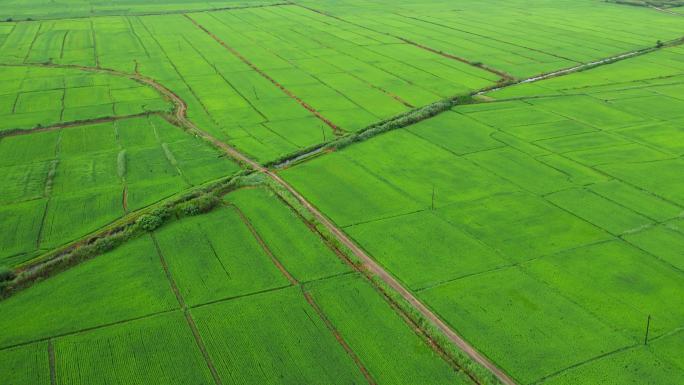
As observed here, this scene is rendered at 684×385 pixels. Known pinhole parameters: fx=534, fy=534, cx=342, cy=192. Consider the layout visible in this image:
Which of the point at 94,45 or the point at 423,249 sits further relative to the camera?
the point at 94,45

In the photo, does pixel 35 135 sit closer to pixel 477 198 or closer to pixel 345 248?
pixel 345 248

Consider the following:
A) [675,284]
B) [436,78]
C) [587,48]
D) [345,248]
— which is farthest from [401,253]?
[587,48]

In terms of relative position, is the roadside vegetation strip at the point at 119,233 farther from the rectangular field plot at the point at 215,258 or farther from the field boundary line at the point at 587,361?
the field boundary line at the point at 587,361

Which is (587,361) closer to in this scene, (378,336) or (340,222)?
(378,336)

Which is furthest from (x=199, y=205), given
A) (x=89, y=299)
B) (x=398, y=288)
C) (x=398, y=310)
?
(x=398, y=310)

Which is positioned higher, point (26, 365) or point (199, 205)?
point (199, 205)

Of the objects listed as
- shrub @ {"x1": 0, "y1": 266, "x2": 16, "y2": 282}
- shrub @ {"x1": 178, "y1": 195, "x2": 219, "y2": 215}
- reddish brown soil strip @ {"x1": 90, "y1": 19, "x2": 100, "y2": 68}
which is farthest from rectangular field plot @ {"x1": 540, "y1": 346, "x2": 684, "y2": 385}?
reddish brown soil strip @ {"x1": 90, "y1": 19, "x2": 100, "y2": 68}
